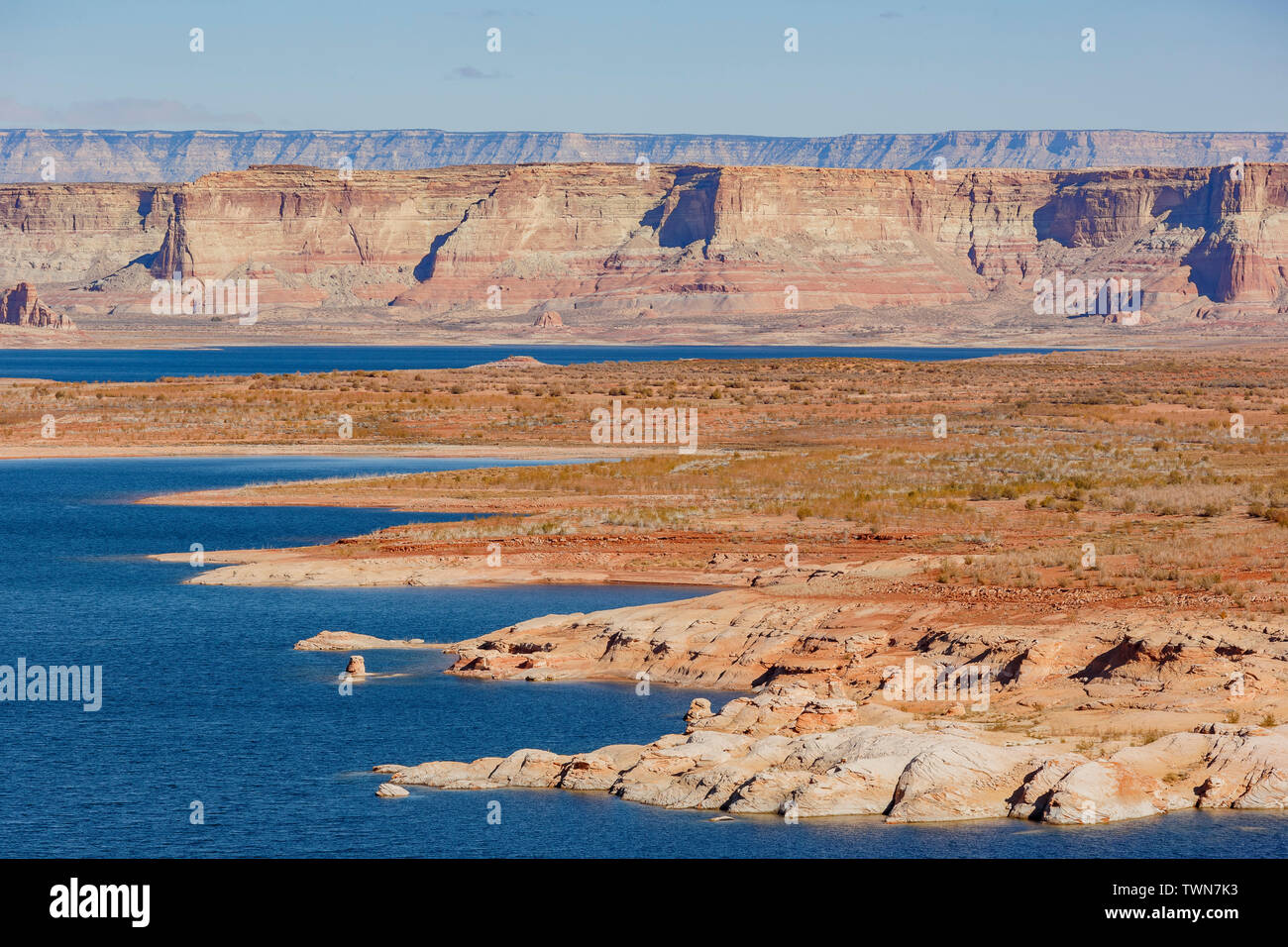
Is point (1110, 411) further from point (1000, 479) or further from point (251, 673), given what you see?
point (251, 673)

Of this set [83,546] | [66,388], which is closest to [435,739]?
[83,546]

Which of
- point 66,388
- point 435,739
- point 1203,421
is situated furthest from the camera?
point 66,388
